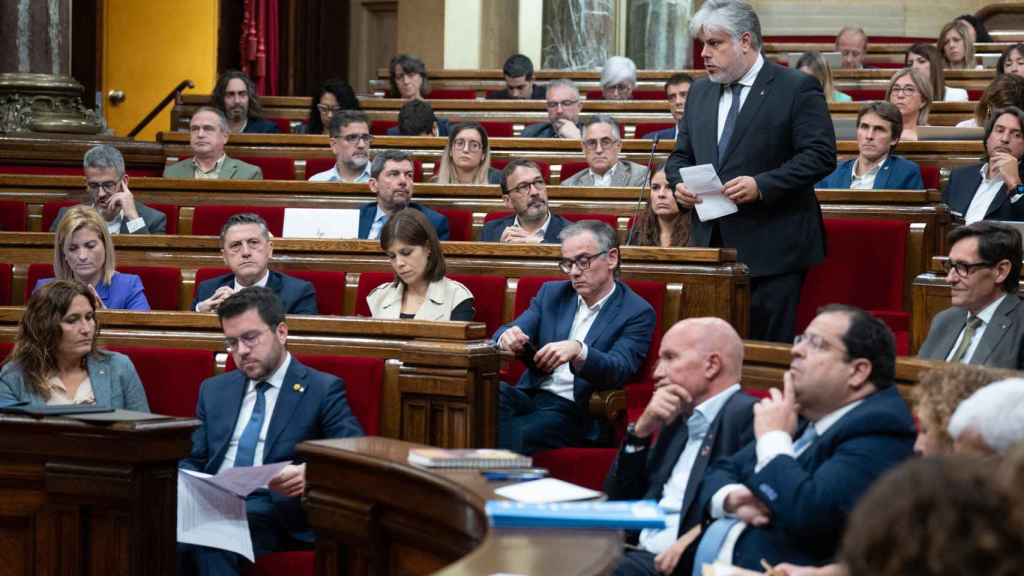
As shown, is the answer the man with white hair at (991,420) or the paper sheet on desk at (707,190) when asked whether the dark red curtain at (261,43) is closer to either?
the paper sheet on desk at (707,190)

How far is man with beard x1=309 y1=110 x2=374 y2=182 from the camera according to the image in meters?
7.10

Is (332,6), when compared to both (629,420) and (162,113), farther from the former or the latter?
(629,420)

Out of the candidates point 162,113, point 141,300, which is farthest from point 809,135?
point 162,113

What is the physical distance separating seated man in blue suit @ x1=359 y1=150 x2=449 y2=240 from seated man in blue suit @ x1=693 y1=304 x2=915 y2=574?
3.11 m

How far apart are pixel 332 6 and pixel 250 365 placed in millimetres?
9799

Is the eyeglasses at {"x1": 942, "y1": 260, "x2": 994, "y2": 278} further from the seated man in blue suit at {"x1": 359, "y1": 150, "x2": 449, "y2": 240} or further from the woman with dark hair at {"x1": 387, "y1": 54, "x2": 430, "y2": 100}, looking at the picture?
the woman with dark hair at {"x1": 387, "y1": 54, "x2": 430, "y2": 100}

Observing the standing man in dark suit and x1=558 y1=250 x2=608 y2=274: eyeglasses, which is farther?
the standing man in dark suit

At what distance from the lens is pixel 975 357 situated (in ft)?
13.0

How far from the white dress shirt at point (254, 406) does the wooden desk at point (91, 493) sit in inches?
18.3

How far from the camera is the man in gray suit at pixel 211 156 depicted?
7.29 m

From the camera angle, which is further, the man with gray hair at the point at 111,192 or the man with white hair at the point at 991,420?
the man with gray hair at the point at 111,192

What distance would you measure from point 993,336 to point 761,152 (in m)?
1.03

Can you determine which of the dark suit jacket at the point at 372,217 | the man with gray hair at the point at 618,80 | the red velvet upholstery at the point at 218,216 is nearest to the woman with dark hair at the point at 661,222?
the dark suit jacket at the point at 372,217

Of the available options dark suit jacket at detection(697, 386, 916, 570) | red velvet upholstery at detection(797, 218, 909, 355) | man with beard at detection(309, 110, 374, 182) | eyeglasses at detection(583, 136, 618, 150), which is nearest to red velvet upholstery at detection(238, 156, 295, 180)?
man with beard at detection(309, 110, 374, 182)
